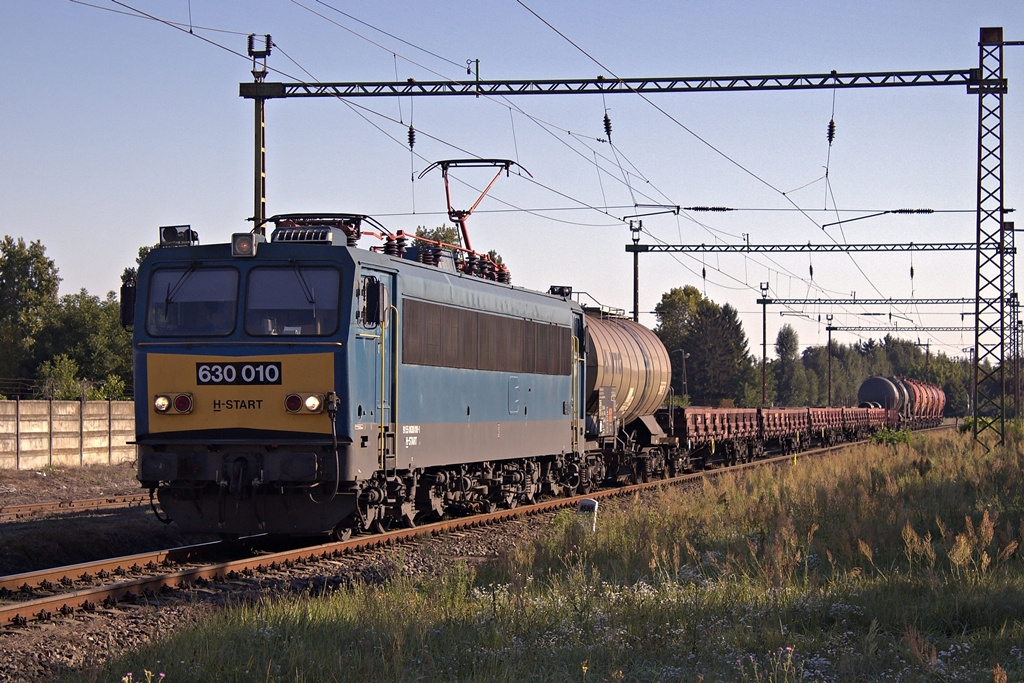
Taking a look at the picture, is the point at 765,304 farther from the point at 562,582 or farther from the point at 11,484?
the point at 562,582

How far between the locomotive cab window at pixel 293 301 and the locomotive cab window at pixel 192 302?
250 mm

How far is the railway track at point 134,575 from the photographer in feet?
31.4

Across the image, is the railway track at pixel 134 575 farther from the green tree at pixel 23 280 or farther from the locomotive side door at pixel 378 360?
the green tree at pixel 23 280

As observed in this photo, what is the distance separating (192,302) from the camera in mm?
12922

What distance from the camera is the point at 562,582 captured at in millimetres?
10297

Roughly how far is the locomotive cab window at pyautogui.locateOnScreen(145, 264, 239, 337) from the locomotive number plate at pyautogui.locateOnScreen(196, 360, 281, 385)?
0.38m

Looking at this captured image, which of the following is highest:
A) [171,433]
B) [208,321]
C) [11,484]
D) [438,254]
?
[438,254]

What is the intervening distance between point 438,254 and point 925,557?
24.5 ft

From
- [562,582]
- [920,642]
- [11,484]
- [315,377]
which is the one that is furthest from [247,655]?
[11,484]

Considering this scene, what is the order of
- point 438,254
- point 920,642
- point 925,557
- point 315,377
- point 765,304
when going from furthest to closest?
point 765,304, point 438,254, point 315,377, point 925,557, point 920,642

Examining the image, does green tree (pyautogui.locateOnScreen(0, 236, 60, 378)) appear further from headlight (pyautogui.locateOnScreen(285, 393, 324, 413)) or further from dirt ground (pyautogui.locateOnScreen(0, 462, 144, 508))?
headlight (pyautogui.locateOnScreen(285, 393, 324, 413))

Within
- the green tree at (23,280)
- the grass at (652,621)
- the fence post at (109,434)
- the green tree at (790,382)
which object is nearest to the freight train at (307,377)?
the grass at (652,621)

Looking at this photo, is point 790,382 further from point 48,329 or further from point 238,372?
point 238,372

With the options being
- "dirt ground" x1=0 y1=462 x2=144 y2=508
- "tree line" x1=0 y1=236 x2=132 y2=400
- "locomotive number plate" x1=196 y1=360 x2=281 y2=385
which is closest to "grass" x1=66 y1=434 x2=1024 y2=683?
"locomotive number plate" x1=196 y1=360 x2=281 y2=385
